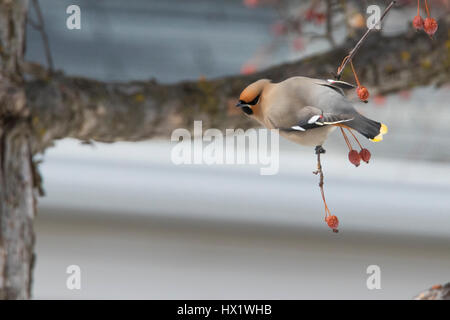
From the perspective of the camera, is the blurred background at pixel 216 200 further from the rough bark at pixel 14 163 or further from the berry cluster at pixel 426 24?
the berry cluster at pixel 426 24

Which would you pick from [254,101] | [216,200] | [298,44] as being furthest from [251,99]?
[216,200]

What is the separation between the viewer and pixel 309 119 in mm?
203

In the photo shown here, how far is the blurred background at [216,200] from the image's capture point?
87 centimetres

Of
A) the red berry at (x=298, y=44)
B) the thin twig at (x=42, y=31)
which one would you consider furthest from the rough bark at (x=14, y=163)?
the red berry at (x=298, y=44)

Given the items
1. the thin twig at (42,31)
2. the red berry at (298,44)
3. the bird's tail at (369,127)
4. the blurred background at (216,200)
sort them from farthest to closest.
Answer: the blurred background at (216,200) → the red berry at (298,44) → the thin twig at (42,31) → the bird's tail at (369,127)

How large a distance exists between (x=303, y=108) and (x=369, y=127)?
29 millimetres

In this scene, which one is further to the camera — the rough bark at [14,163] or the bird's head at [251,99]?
the rough bark at [14,163]

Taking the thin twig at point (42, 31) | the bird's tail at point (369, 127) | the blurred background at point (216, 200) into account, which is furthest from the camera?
the blurred background at point (216, 200)

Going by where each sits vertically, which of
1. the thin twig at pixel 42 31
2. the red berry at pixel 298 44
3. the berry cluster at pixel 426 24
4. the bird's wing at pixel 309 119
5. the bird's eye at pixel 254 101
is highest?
the red berry at pixel 298 44

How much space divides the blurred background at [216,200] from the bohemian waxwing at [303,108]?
1.51 ft

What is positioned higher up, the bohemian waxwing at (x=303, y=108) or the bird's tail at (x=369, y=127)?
the bohemian waxwing at (x=303, y=108)

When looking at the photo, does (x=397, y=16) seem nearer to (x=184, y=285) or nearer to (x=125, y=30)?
(x=125, y=30)

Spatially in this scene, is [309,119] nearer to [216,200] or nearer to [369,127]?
[369,127]
